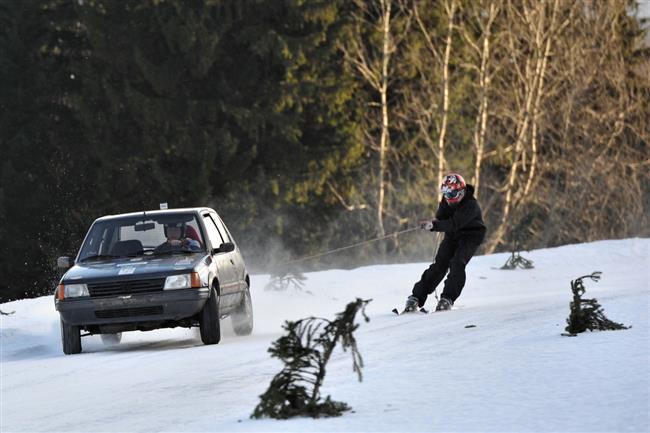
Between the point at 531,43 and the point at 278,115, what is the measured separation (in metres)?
8.38

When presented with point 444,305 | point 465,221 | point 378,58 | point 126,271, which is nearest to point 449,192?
point 465,221

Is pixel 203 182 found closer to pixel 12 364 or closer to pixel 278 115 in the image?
pixel 278 115

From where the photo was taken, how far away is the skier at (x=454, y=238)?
16.4 metres

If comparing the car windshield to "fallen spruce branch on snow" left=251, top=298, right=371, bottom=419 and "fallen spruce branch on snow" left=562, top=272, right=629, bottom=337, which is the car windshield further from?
"fallen spruce branch on snow" left=251, top=298, right=371, bottom=419

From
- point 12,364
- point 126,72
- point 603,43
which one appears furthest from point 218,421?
point 603,43

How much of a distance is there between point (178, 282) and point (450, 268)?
12.5 feet

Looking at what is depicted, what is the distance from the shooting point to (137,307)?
14109 millimetres

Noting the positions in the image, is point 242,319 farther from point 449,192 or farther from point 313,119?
point 313,119

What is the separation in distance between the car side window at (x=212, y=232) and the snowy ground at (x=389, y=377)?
1169 mm

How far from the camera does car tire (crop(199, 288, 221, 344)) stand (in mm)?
14305

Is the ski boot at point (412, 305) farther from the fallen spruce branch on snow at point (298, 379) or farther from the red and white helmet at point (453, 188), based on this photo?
the fallen spruce branch on snow at point (298, 379)

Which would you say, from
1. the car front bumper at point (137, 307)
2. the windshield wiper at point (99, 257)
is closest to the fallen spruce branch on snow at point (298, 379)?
the car front bumper at point (137, 307)

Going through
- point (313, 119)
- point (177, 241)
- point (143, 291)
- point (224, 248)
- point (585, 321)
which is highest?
point (313, 119)

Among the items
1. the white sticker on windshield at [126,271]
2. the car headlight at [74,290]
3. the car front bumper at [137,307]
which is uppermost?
the white sticker on windshield at [126,271]
